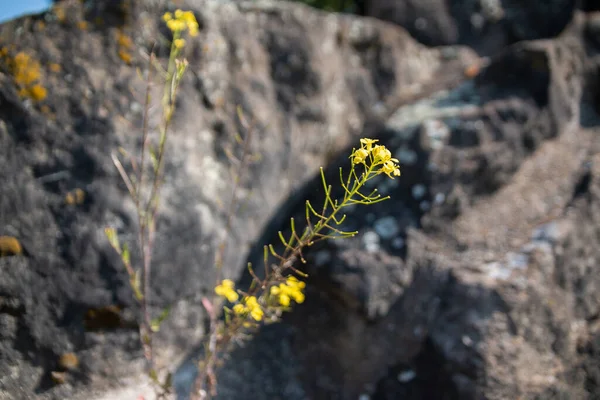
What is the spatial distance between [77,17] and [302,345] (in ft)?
6.55

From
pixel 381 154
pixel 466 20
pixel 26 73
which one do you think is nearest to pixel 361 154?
pixel 381 154

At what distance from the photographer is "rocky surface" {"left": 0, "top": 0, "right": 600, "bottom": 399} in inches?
74.3

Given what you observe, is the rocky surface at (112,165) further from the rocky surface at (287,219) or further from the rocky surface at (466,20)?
the rocky surface at (466,20)

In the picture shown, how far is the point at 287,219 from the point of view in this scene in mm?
2471

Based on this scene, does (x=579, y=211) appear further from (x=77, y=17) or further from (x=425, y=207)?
(x=77, y=17)

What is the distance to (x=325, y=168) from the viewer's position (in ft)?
8.73

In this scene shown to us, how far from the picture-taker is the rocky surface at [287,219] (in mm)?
1887

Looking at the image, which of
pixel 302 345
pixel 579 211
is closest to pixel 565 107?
pixel 579 211

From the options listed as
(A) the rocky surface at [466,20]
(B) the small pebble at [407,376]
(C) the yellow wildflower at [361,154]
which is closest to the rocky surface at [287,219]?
(B) the small pebble at [407,376]

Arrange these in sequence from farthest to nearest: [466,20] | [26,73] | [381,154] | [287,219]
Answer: [466,20], [287,219], [26,73], [381,154]

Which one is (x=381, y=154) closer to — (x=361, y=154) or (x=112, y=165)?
(x=361, y=154)

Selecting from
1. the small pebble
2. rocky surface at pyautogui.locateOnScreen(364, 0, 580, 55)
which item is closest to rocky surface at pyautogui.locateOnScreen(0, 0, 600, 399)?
the small pebble

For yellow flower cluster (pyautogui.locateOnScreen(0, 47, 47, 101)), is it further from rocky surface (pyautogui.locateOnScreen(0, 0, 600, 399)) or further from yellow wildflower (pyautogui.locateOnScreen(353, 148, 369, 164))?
yellow wildflower (pyautogui.locateOnScreen(353, 148, 369, 164))

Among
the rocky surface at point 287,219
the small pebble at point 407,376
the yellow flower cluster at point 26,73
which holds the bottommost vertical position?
the small pebble at point 407,376
